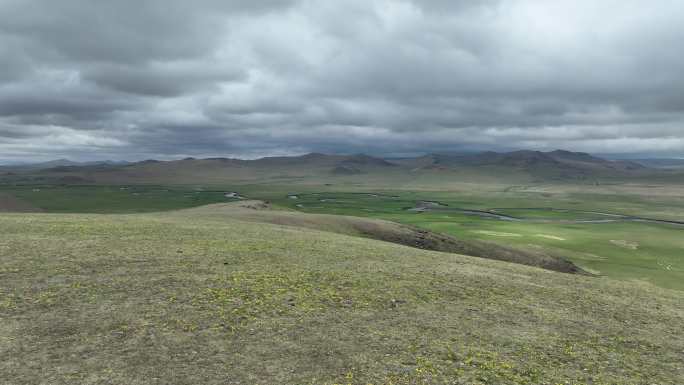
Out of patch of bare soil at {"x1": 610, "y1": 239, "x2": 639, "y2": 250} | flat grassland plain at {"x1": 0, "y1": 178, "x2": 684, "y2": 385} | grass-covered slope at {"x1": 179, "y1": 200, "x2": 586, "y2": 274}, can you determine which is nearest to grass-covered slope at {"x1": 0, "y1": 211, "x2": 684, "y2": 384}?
flat grassland plain at {"x1": 0, "y1": 178, "x2": 684, "y2": 385}

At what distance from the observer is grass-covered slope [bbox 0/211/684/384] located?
1545 centimetres

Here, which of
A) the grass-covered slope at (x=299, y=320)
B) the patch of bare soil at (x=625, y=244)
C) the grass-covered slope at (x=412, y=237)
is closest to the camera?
the grass-covered slope at (x=299, y=320)

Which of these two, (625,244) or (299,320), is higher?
(299,320)

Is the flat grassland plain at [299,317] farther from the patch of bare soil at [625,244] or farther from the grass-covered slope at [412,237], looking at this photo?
the patch of bare soil at [625,244]

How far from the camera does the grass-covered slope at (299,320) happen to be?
15.5m

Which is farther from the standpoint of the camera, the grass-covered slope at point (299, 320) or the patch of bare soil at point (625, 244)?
the patch of bare soil at point (625, 244)

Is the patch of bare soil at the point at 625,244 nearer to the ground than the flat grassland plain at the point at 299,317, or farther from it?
nearer to the ground

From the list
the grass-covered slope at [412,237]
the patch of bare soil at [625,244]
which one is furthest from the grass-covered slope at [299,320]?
the patch of bare soil at [625,244]

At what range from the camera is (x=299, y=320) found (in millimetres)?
19953

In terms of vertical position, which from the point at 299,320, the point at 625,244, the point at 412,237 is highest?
the point at 299,320

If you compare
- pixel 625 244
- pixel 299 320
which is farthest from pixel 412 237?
pixel 625 244

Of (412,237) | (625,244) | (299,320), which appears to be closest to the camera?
(299,320)

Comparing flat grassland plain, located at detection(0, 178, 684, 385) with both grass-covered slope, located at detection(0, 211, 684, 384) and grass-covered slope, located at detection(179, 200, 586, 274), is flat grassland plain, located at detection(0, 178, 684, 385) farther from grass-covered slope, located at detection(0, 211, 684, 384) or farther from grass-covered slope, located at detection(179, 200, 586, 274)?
grass-covered slope, located at detection(179, 200, 586, 274)

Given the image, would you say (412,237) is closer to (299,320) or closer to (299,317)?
(299,317)
